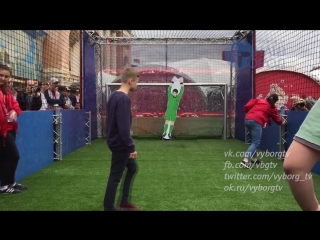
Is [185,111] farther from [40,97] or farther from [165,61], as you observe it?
[40,97]

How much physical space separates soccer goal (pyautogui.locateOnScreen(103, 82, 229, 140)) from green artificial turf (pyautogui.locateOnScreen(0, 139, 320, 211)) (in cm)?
495

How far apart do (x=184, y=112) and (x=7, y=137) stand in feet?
29.3

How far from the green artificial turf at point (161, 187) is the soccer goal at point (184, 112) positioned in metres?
4.95

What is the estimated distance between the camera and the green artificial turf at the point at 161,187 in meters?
4.25

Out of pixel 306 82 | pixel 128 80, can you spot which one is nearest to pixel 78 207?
pixel 128 80

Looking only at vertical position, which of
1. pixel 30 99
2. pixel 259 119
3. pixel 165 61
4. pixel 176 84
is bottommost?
pixel 259 119

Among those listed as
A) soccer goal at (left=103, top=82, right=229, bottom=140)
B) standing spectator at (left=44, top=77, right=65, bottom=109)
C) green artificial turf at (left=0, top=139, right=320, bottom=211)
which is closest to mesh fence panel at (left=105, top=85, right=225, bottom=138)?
soccer goal at (left=103, top=82, right=229, bottom=140)

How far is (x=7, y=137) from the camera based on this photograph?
4.74 meters

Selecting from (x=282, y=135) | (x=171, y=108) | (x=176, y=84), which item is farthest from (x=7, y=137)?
(x=176, y=84)

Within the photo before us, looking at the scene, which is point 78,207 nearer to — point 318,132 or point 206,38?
point 318,132

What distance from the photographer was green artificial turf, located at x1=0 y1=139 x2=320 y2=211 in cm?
425

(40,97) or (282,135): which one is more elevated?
(40,97)

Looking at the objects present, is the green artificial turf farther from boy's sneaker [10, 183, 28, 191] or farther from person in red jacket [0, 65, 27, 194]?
person in red jacket [0, 65, 27, 194]

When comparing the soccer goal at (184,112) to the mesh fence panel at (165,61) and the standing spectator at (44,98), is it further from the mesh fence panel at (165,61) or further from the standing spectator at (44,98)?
the standing spectator at (44,98)
